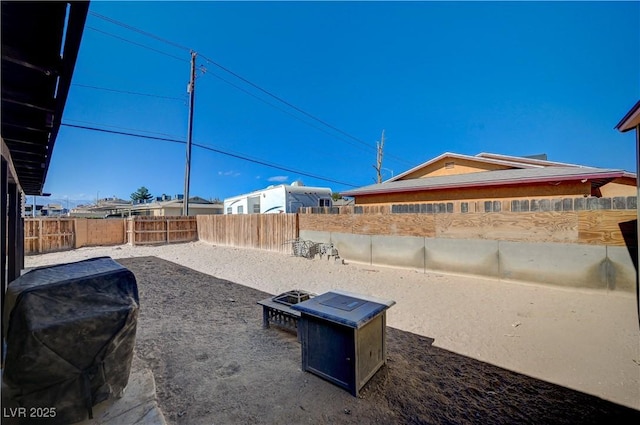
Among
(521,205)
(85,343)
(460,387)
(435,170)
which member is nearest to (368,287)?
(460,387)

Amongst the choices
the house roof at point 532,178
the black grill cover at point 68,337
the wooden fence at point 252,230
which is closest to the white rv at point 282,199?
the wooden fence at point 252,230

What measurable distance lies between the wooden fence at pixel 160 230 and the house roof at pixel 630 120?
693 inches

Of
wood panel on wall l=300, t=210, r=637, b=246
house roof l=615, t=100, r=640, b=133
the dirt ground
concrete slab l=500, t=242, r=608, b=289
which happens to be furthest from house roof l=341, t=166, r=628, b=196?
the dirt ground

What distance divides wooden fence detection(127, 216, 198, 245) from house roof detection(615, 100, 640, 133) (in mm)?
17608

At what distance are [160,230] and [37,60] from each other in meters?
15.0

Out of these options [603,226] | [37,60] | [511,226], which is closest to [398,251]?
[511,226]

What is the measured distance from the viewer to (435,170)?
10898mm

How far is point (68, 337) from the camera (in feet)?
5.25

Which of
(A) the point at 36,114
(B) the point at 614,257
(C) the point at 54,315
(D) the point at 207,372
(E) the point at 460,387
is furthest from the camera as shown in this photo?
(B) the point at 614,257

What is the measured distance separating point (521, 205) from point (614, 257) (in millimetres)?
1762

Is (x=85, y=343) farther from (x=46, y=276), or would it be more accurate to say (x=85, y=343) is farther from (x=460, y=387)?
Result: (x=460, y=387)

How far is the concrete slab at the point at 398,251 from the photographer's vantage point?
7.38 m

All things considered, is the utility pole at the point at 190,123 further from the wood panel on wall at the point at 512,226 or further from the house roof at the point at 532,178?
the wood panel on wall at the point at 512,226

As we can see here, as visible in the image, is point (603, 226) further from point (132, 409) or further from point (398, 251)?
point (132, 409)
